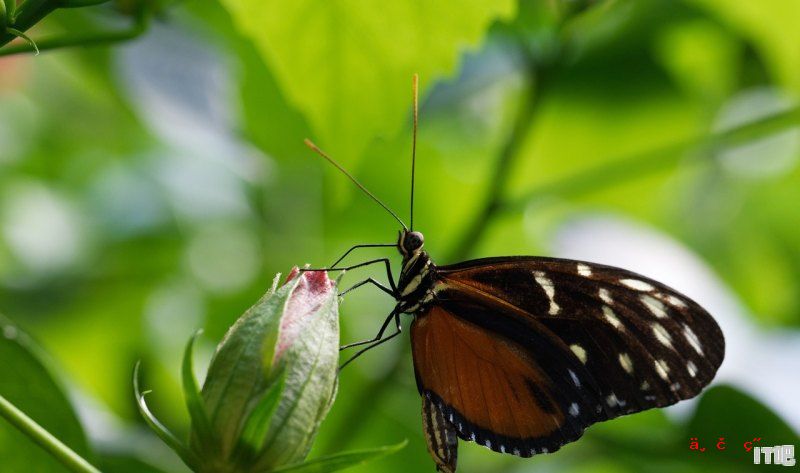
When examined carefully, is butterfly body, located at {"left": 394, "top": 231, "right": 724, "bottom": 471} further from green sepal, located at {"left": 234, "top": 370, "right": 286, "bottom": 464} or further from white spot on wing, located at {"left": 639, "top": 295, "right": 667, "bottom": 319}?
green sepal, located at {"left": 234, "top": 370, "right": 286, "bottom": 464}

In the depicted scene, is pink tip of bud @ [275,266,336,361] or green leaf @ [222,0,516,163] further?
green leaf @ [222,0,516,163]

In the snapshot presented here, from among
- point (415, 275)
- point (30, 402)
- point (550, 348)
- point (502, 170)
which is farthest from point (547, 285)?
point (30, 402)

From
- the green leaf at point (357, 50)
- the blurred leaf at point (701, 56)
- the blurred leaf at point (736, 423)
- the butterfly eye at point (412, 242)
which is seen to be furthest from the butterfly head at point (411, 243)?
the blurred leaf at point (701, 56)

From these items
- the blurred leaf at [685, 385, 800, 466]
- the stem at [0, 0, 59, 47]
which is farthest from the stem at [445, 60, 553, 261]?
the stem at [0, 0, 59, 47]

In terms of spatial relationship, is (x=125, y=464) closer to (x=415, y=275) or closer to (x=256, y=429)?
(x=415, y=275)

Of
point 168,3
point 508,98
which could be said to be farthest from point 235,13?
point 508,98

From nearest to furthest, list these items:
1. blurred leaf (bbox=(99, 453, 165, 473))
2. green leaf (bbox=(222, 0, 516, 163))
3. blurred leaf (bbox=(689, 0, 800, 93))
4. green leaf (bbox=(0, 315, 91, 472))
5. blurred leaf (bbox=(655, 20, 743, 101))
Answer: green leaf (bbox=(0, 315, 91, 472)) → green leaf (bbox=(222, 0, 516, 163)) → blurred leaf (bbox=(99, 453, 165, 473)) → blurred leaf (bbox=(689, 0, 800, 93)) → blurred leaf (bbox=(655, 20, 743, 101))
